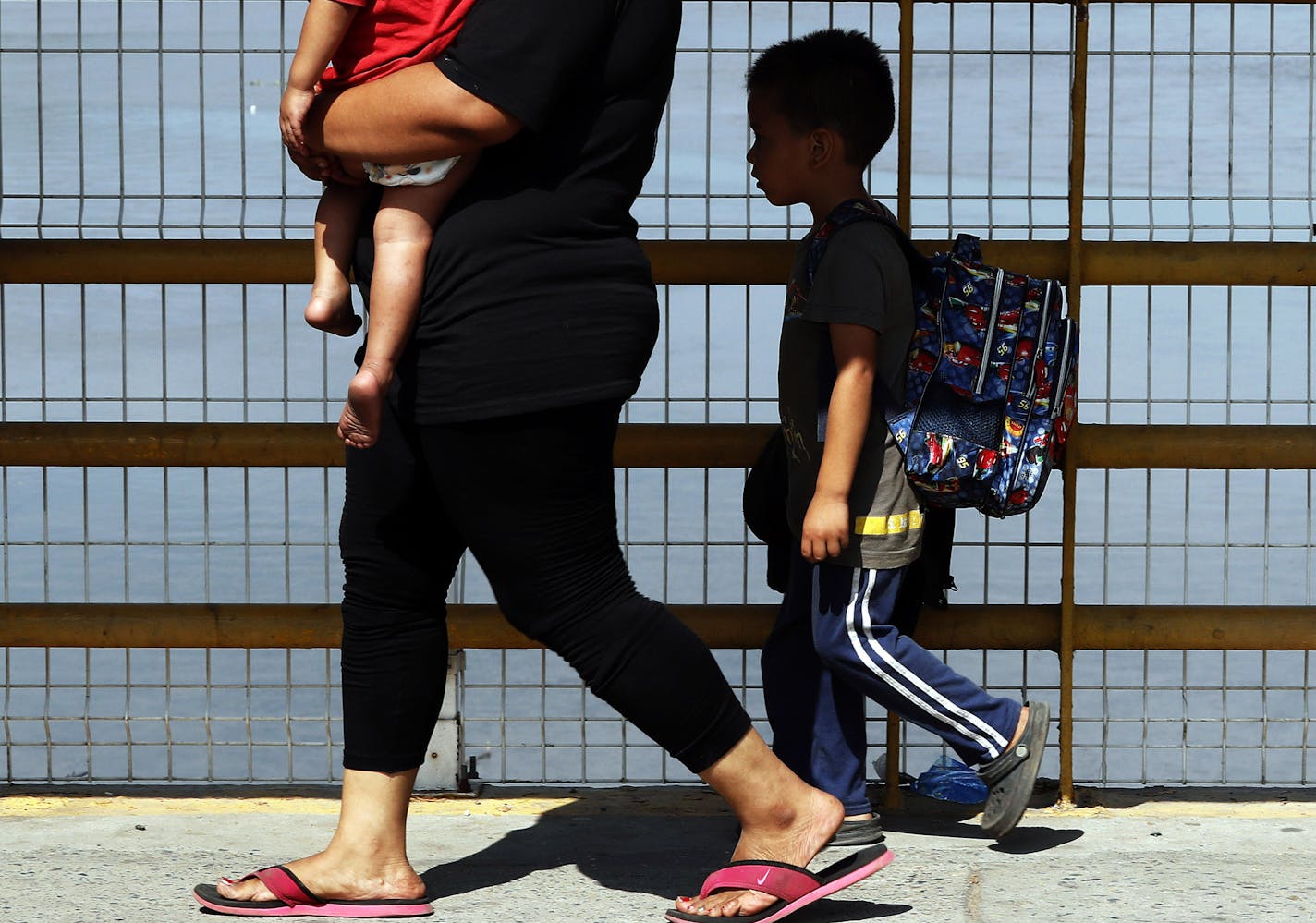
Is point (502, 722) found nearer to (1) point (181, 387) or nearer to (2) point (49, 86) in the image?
(1) point (181, 387)

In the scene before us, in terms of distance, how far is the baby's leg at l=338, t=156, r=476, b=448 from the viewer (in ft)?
9.68

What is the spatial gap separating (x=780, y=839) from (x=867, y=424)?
31.6 inches

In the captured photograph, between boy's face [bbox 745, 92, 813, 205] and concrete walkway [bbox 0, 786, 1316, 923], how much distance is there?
134cm

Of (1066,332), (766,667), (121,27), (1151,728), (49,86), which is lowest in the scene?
(1151,728)

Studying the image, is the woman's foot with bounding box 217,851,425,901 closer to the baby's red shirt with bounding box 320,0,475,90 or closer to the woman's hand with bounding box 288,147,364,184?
the woman's hand with bounding box 288,147,364,184

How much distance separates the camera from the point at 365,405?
2.94 meters

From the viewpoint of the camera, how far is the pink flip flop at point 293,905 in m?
3.18

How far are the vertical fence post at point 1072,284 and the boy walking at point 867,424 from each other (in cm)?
40

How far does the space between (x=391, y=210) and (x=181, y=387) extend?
22.0 feet

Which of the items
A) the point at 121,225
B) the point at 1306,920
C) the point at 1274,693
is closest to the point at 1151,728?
the point at 1274,693

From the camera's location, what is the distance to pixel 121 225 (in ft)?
13.2

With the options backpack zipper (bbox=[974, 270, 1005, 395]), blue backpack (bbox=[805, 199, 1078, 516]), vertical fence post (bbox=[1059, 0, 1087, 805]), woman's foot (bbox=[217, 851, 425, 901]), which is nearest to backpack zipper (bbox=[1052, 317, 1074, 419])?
blue backpack (bbox=[805, 199, 1078, 516])

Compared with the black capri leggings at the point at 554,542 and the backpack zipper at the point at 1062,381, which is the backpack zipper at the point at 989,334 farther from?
the black capri leggings at the point at 554,542

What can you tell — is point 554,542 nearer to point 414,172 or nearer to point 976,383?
point 414,172
